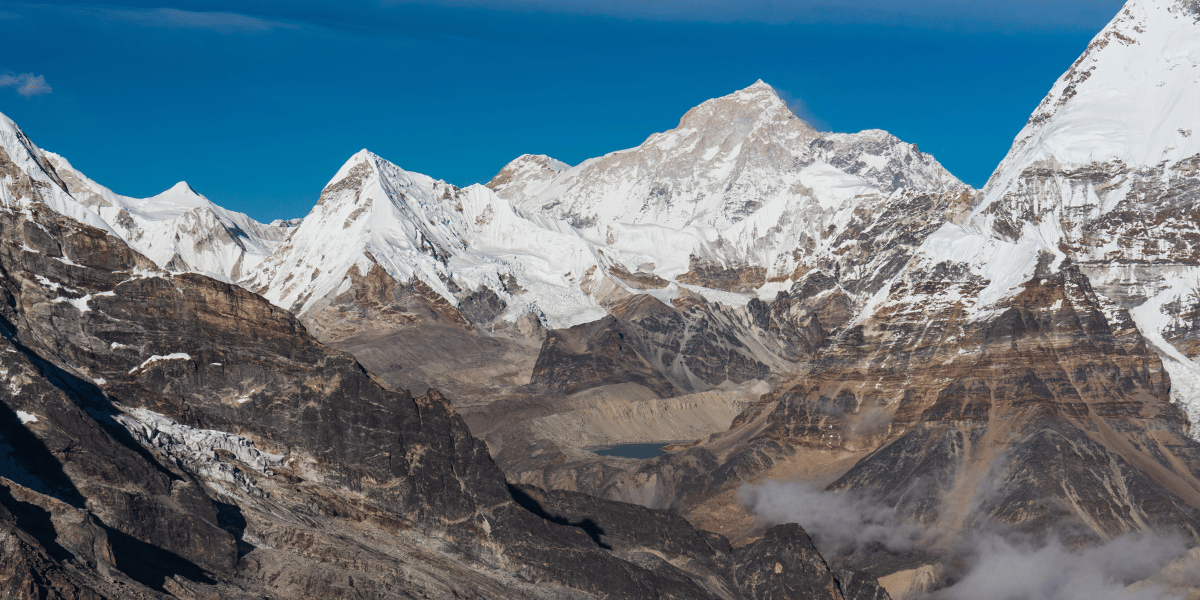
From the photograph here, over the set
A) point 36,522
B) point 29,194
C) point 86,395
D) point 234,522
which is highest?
point 29,194

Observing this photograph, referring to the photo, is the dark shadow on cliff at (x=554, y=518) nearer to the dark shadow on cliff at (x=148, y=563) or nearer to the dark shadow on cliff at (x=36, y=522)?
the dark shadow on cliff at (x=148, y=563)

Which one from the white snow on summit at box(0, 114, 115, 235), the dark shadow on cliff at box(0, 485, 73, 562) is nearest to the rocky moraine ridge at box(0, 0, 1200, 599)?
the dark shadow on cliff at box(0, 485, 73, 562)

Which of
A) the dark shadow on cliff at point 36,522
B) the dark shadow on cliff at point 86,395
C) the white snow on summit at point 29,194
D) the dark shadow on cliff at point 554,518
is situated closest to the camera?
the dark shadow on cliff at point 36,522

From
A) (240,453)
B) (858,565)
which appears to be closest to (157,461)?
(240,453)

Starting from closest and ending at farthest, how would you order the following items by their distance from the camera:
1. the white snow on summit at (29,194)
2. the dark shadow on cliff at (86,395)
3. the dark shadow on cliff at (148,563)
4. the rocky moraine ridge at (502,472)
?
the dark shadow on cliff at (148,563) → the rocky moraine ridge at (502,472) → the dark shadow on cliff at (86,395) → the white snow on summit at (29,194)

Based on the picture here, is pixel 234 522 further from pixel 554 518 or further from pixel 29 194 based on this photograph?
pixel 29 194

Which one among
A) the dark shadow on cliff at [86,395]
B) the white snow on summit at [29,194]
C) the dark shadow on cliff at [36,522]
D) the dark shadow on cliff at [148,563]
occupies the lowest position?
the dark shadow on cliff at [148,563]

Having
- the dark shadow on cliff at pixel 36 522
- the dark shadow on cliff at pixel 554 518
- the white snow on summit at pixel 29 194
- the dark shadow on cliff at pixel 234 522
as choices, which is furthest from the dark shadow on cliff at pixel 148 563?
the white snow on summit at pixel 29 194

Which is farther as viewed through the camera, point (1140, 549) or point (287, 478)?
point (1140, 549)

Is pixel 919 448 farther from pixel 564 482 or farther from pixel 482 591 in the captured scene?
pixel 482 591

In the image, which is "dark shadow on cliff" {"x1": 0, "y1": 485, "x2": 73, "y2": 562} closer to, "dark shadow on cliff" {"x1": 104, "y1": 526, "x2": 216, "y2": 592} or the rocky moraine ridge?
the rocky moraine ridge

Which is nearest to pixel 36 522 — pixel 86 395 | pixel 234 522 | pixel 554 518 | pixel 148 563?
pixel 148 563
